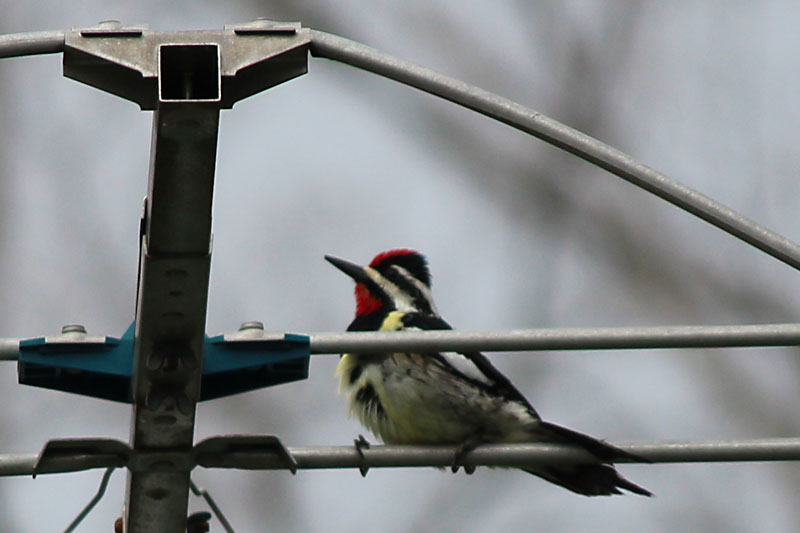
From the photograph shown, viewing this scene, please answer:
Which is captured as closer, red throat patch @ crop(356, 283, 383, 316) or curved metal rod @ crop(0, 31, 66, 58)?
curved metal rod @ crop(0, 31, 66, 58)

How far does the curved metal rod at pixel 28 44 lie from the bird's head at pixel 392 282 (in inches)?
155

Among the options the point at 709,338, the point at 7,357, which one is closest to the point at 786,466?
the point at 709,338

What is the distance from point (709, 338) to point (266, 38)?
3.31ft

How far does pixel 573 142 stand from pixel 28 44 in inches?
40.6

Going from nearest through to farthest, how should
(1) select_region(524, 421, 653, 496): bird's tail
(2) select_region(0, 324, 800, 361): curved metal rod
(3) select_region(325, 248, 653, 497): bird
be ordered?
(2) select_region(0, 324, 800, 361): curved metal rod
(1) select_region(524, 421, 653, 496): bird's tail
(3) select_region(325, 248, 653, 497): bird

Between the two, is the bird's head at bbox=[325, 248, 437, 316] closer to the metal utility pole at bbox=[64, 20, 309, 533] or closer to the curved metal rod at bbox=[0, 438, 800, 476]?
the curved metal rod at bbox=[0, 438, 800, 476]

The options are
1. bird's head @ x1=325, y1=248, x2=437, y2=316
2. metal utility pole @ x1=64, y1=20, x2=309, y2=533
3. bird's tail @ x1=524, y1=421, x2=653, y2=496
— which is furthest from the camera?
bird's head @ x1=325, y1=248, x2=437, y2=316

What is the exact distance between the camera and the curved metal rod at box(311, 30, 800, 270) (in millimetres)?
2814

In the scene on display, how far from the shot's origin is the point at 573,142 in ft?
9.35

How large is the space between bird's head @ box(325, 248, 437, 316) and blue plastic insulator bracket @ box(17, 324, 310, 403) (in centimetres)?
380

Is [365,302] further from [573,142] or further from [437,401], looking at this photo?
[573,142]

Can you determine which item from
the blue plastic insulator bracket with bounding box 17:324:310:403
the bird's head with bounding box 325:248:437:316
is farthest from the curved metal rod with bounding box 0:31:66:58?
the bird's head with bounding box 325:248:437:316

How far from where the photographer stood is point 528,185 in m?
9.81

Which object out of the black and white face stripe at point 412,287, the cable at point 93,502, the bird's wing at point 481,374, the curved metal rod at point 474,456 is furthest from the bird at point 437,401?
the cable at point 93,502
